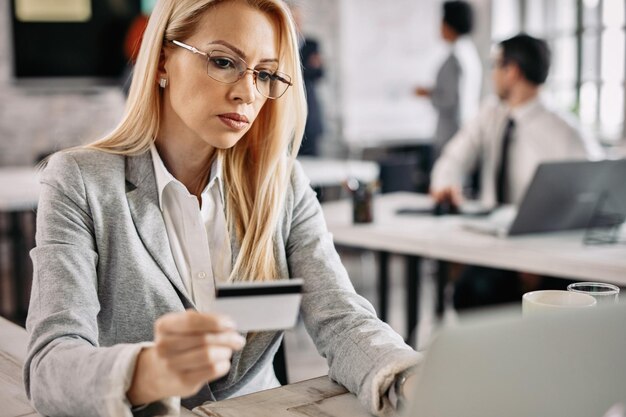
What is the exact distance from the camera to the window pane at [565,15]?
6668mm

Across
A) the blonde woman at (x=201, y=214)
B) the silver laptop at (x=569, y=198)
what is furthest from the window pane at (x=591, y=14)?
the blonde woman at (x=201, y=214)

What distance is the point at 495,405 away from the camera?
76cm

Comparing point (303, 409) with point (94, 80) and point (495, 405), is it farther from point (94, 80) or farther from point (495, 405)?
point (94, 80)

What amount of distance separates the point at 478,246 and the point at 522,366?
5.77ft

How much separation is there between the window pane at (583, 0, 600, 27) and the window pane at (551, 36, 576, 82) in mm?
212

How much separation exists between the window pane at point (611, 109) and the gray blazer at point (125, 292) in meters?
5.43

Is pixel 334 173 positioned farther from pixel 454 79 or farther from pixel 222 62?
pixel 222 62

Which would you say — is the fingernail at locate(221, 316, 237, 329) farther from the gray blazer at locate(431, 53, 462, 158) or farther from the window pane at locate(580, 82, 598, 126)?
the window pane at locate(580, 82, 598, 126)

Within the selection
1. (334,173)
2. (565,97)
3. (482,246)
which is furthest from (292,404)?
(565,97)

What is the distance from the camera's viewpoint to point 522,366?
2.45 feet

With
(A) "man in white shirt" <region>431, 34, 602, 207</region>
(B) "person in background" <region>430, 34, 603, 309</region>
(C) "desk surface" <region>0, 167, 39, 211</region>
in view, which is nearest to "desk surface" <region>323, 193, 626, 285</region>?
(B) "person in background" <region>430, 34, 603, 309</region>

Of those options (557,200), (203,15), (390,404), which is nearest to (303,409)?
(390,404)

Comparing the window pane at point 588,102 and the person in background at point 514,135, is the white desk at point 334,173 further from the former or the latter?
the window pane at point 588,102

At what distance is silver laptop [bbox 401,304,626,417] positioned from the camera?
72 cm
